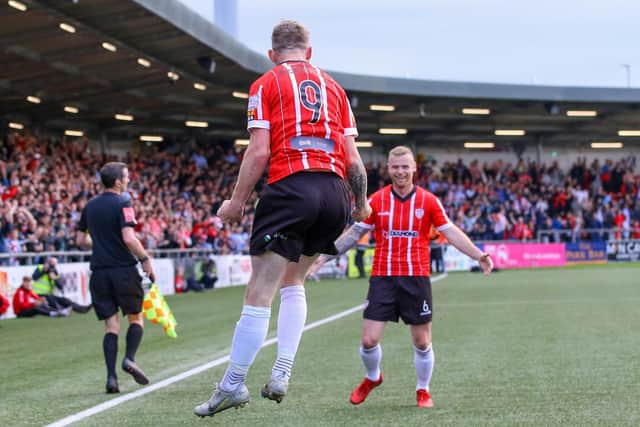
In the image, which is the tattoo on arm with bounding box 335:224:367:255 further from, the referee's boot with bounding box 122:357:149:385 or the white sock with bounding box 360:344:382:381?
the referee's boot with bounding box 122:357:149:385

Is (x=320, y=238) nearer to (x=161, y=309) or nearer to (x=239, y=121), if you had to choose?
(x=161, y=309)

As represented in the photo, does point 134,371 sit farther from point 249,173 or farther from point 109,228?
point 249,173

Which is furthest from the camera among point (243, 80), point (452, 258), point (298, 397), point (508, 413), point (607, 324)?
point (452, 258)

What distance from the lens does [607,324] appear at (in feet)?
46.2

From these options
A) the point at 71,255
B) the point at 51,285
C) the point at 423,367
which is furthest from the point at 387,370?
the point at 71,255

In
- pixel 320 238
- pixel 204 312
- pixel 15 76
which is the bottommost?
pixel 204 312

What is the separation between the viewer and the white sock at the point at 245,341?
5.05 m

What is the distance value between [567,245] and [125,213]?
33822mm

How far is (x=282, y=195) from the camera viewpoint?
5.03 m

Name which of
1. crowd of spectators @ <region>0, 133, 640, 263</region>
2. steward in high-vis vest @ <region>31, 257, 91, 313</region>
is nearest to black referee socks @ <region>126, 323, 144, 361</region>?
steward in high-vis vest @ <region>31, 257, 91, 313</region>

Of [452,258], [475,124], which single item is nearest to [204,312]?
[452,258]

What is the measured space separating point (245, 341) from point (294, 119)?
3.64 feet

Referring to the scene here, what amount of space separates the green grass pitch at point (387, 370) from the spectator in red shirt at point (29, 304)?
59 centimetres

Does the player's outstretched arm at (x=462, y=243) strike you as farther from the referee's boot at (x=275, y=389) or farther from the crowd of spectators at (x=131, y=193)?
the crowd of spectators at (x=131, y=193)
